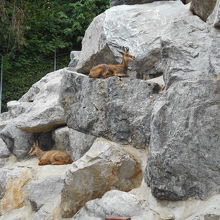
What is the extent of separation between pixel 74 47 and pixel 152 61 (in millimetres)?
9247

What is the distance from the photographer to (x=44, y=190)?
8344 mm

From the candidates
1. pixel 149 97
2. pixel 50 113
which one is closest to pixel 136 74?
pixel 149 97

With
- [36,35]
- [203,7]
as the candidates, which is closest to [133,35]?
[203,7]

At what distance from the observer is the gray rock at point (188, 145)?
19.5ft

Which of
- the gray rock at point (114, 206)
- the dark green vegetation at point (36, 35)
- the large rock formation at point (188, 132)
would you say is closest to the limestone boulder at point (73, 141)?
the gray rock at point (114, 206)

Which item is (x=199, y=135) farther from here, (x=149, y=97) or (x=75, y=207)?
(x=75, y=207)

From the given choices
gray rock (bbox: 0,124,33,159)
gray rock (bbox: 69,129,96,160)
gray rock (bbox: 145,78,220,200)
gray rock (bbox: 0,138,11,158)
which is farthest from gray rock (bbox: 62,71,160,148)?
gray rock (bbox: 0,138,11,158)

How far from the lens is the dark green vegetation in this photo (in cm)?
1581

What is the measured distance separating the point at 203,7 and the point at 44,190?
3.99 m

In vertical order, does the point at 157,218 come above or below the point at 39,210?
above

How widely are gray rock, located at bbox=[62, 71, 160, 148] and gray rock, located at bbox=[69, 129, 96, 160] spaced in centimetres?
12

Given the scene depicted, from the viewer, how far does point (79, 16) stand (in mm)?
17609

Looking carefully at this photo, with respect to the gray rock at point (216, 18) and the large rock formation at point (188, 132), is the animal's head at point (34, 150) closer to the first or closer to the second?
the large rock formation at point (188, 132)

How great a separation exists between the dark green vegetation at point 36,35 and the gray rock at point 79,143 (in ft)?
21.7
